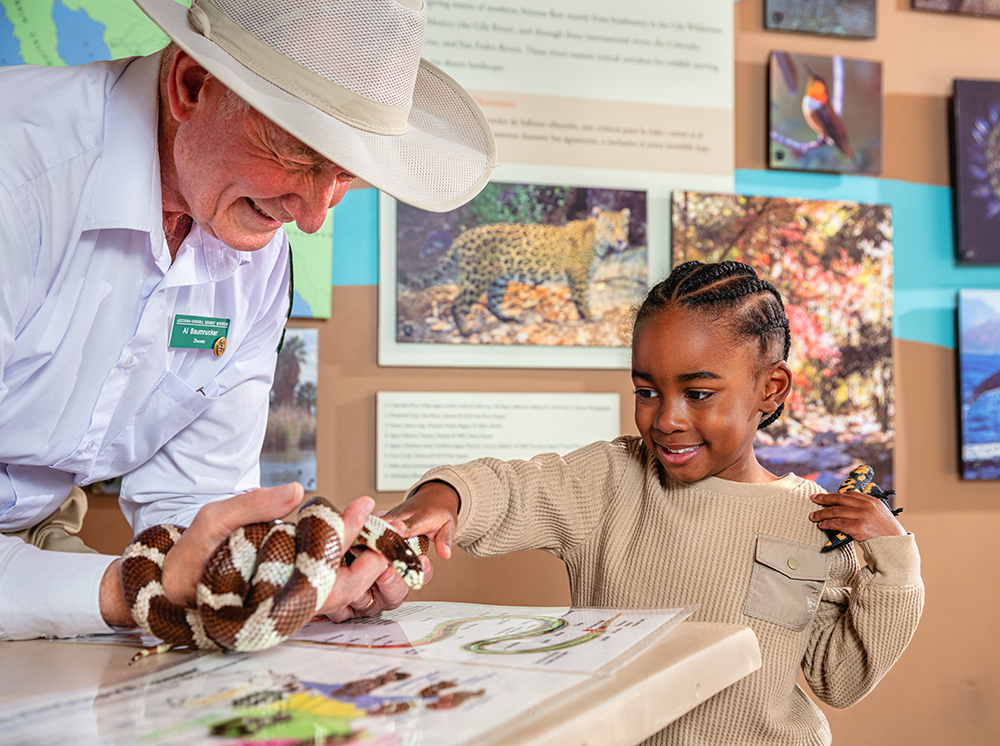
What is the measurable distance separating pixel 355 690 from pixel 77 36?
1.86 metres

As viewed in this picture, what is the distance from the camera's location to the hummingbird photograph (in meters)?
2.30

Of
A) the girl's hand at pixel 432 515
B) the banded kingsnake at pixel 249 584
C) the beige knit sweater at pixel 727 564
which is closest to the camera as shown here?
the banded kingsnake at pixel 249 584

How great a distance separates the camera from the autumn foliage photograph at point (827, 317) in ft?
7.50

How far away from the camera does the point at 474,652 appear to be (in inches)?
30.3

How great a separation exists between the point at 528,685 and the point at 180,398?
925 mm

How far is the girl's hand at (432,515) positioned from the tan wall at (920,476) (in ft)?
2.75

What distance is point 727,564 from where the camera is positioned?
1.38 meters

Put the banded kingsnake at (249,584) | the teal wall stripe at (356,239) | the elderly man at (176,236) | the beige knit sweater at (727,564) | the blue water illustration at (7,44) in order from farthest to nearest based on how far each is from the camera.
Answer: the teal wall stripe at (356,239)
the blue water illustration at (7,44)
the beige knit sweater at (727,564)
the elderly man at (176,236)
the banded kingsnake at (249,584)

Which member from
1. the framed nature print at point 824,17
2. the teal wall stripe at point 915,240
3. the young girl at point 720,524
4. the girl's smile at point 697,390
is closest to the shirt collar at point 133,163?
the young girl at point 720,524

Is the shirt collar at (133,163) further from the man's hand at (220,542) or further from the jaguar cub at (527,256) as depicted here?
the jaguar cub at (527,256)

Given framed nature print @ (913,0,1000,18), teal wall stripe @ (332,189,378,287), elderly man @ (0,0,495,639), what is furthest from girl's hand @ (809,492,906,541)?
framed nature print @ (913,0,1000,18)

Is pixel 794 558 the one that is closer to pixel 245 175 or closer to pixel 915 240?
pixel 245 175

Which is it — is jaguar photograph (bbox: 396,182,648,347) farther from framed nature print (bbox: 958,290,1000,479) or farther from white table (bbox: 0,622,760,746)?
white table (bbox: 0,622,760,746)

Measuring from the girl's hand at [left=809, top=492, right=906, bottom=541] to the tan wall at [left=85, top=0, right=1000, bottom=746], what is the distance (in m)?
0.89
